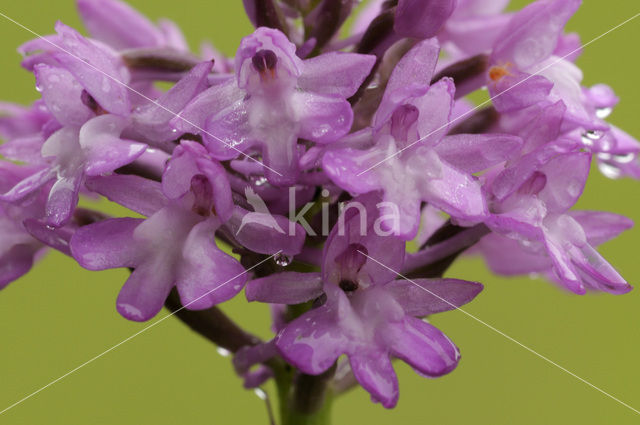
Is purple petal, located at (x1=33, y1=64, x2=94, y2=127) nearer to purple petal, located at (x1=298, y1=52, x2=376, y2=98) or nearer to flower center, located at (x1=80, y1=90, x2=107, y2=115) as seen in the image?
flower center, located at (x1=80, y1=90, x2=107, y2=115)

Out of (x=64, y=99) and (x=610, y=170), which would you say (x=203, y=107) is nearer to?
(x=64, y=99)

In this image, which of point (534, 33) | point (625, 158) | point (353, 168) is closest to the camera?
point (353, 168)

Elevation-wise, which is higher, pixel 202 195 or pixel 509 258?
pixel 202 195

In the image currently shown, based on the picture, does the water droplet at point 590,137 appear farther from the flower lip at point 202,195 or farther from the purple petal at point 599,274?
the flower lip at point 202,195

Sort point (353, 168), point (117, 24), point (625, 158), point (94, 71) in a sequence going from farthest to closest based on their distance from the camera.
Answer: point (117, 24)
point (625, 158)
point (94, 71)
point (353, 168)

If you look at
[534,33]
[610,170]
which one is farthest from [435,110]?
[610,170]

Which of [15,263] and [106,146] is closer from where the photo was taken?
[106,146]

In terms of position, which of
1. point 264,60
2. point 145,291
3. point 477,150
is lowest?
point 145,291

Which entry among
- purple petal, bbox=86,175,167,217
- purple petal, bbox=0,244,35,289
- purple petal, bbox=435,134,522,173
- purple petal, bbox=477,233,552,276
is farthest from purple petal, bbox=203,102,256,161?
purple petal, bbox=477,233,552,276
